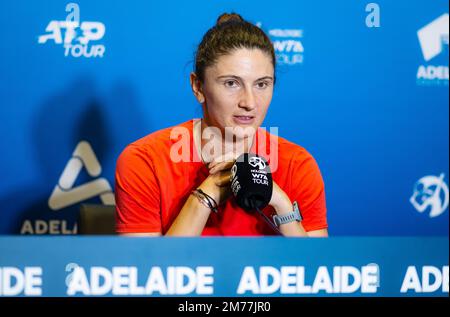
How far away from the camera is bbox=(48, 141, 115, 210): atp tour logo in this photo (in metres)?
2.27

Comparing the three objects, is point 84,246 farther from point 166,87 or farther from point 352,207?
point 352,207

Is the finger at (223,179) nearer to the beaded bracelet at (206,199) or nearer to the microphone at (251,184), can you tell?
the beaded bracelet at (206,199)

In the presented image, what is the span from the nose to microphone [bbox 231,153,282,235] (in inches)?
9.5

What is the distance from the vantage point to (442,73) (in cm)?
241

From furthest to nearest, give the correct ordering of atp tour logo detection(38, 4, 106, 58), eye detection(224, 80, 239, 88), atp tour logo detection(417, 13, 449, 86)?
1. atp tour logo detection(417, 13, 449, 86)
2. atp tour logo detection(38, 4, 106, 58)
3. eye detection(224, 80, 239, 88)

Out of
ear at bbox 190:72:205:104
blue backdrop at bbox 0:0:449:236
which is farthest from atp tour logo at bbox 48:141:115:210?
ear at bbox 190:72:205:104

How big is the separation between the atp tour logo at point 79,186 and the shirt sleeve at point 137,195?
65 cm

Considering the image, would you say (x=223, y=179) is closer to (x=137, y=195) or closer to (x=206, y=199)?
(x=206, y=199)

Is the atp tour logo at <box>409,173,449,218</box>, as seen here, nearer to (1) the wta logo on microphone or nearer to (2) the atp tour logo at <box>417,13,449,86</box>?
(2) the atp tour logo at <box>417,13,449,86</box>

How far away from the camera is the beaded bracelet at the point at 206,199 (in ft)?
5.16

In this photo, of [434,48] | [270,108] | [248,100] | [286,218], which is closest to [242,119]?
[248,100]

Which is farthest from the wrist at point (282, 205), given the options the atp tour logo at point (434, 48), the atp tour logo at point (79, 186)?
the atp tour logo at point (434, 48)

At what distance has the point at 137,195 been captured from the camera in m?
1.62

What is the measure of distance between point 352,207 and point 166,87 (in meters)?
0.69
